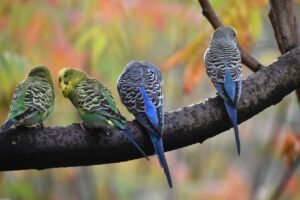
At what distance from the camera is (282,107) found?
16.3ft

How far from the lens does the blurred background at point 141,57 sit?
149 inches

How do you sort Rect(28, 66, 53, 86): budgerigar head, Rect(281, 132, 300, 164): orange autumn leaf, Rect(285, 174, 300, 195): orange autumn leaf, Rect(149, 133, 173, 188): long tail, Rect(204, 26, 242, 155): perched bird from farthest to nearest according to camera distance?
Rect(285, 174, 300, 195): orange autumn leaf → Rect(281, 132, 300, 164): orange autumn leaf → Rect(28, 66, 53, 86): budgerigar head → Rect(204, 26, 242, 155): perched bird → Rect(149, 133, 173, 188): long tail

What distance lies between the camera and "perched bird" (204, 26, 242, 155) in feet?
7.07

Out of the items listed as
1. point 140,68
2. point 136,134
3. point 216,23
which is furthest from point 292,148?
point 136,134

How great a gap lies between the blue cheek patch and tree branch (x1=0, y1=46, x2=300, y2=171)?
0.05m

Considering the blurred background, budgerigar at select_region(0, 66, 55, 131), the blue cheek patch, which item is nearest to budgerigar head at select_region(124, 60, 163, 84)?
the blue cheek patch

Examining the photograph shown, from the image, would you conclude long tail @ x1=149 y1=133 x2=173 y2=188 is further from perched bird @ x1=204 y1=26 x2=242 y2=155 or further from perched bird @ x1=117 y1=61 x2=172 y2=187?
perched bird @ x1=204 y1=26 x2=242 y2=155

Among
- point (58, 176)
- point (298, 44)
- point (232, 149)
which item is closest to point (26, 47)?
point (58, 176)

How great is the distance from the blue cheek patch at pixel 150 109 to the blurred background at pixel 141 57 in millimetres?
942

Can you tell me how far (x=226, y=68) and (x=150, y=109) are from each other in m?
0.46

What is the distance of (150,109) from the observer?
6.91 ft

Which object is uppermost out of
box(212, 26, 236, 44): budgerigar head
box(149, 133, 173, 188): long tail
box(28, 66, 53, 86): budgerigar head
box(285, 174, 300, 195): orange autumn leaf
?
box(28, 66, 53, 86): budgerigar head

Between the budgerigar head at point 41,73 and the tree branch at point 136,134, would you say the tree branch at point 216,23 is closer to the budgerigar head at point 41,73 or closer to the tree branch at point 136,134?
the tree branch at point 136,134

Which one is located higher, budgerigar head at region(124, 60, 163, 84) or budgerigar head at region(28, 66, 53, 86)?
budgerigar head at region(28, 66, 53, 86)
